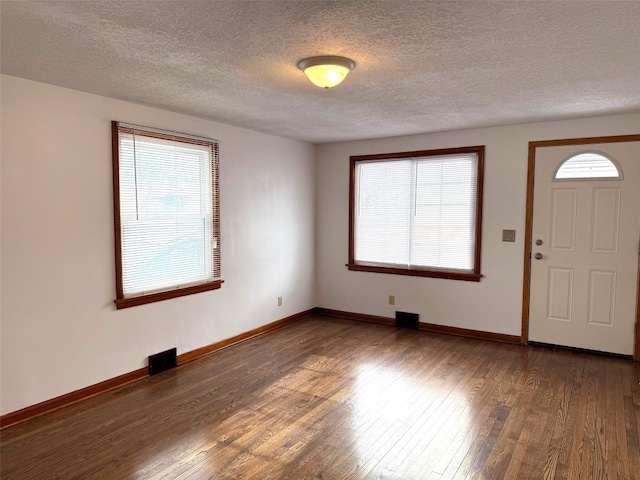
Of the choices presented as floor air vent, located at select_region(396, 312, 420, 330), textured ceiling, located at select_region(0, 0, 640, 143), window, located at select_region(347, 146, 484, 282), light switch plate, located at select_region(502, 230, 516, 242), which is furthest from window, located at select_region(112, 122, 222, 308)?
light switch plate, located at select_region(502, 230, 516, 242)

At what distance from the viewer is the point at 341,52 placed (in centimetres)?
234

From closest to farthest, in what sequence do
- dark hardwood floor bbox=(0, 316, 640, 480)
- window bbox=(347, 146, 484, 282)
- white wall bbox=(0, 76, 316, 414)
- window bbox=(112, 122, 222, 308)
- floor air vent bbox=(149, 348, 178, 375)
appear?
1. dark hardwood floor bbox=(0, 316, 640, 480)
2. white wall bbox=(0, 76, 316, 414)
3. window bbox=(112, 122, 222, 308)
4. floor air vent bbox=(149, 348, 178, 375)
5. window bbox=(347, 146, 484, 282)

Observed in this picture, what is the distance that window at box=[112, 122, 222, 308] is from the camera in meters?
3.41

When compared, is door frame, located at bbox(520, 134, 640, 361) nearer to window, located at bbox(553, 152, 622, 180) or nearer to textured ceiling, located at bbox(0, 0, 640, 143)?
window, located at bbox(553, 152, 622, 180)

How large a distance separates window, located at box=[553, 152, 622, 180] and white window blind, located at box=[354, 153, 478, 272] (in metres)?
0.86

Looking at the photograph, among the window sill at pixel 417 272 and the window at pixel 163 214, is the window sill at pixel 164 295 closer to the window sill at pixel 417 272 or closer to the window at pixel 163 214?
the window at pixel 163 214

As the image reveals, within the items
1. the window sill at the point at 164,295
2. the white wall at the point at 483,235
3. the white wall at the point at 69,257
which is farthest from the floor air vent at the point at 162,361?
the white wall at the point at 483,235

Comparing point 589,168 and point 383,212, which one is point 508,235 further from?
point 383,212

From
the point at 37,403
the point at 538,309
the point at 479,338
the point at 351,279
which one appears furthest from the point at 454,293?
the point at 37,403

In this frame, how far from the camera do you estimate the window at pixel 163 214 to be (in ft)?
11.2

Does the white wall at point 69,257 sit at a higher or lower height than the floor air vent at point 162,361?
higher

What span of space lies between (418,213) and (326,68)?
2.89m

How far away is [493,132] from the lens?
4.49m

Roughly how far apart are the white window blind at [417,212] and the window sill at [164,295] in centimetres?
210
